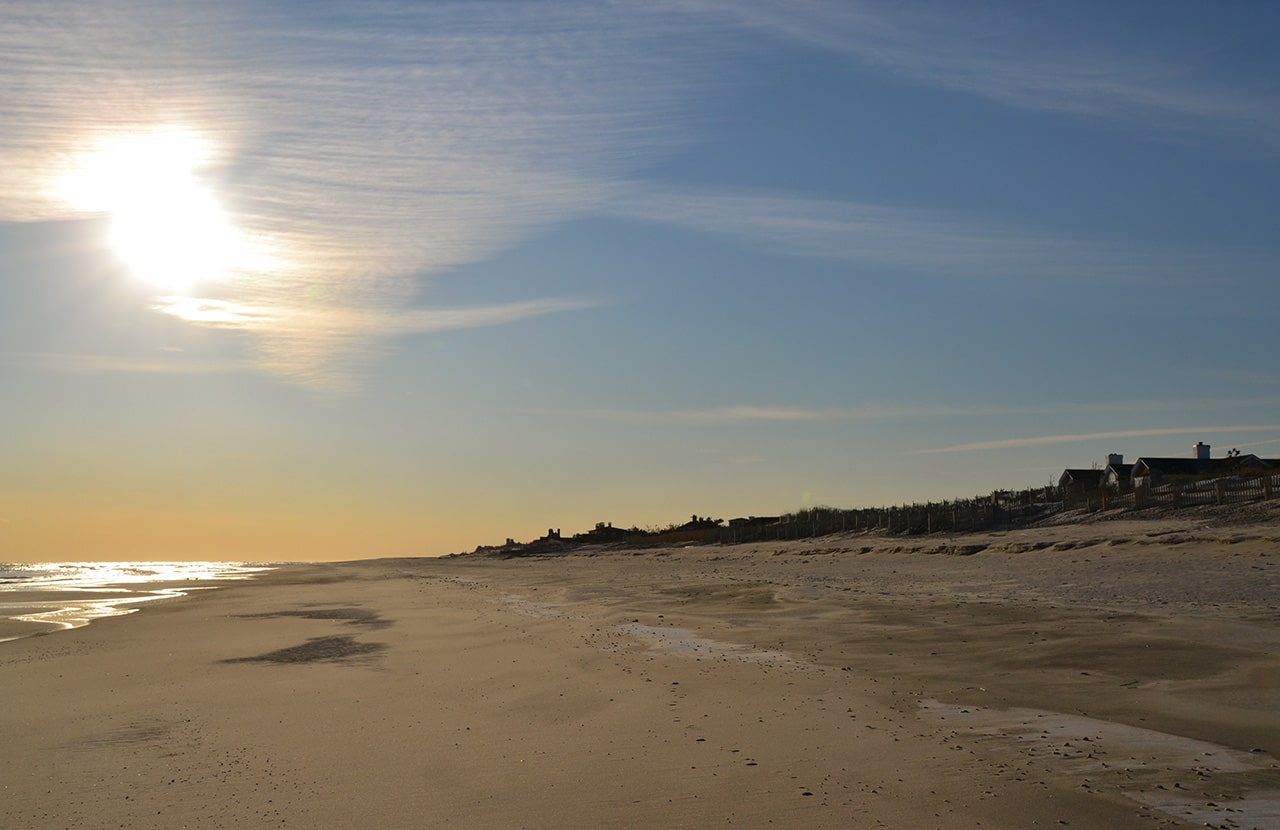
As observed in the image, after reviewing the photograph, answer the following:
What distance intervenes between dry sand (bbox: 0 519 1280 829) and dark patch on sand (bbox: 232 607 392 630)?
275 centimetres

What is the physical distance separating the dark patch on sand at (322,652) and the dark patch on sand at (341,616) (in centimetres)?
314

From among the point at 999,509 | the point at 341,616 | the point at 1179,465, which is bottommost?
the point at 341,616

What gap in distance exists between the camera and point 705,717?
953 cm

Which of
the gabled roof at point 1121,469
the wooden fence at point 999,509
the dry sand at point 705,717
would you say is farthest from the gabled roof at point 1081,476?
Result: the dry sand at point 705,717

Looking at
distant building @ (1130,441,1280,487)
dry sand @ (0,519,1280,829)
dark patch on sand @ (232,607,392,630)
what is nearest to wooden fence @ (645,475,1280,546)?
dry sand @ (0,519,1280,829)

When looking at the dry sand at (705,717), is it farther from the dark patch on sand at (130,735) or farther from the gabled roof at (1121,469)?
the gabled roof at (1121,469)

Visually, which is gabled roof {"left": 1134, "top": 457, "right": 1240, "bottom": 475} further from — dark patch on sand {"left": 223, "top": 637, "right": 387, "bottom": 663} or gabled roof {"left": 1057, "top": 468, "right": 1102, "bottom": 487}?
dark patch on sand {"left": 223, "top": 637, "right": 387, "bottom": 663}

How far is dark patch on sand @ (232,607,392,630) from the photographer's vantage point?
74.7ft

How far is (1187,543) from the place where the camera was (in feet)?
76.1

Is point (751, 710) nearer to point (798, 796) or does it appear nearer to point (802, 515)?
point (798, 796)

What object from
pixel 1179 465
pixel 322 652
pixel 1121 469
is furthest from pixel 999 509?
pixel 322 652

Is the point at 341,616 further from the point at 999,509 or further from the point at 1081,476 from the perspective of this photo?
the point at 1081,476

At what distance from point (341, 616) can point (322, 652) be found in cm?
915

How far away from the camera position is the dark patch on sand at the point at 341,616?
22.8 m
